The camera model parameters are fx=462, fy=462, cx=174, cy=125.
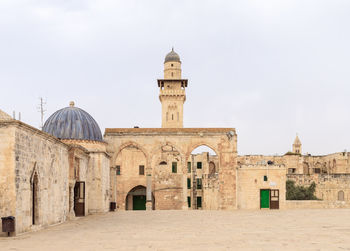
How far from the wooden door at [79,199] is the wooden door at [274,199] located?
15044 millimetres

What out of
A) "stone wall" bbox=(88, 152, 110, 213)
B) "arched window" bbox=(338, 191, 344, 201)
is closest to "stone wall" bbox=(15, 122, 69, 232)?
"stone wall" bbox=(88, 152, 110, 213)

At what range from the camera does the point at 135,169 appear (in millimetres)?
44188

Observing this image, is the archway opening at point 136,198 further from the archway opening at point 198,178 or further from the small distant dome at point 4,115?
the small distant dome at point 4,115

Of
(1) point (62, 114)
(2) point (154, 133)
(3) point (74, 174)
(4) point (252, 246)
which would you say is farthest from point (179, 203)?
(4) point (252, 246)

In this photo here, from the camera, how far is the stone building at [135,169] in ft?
46.4

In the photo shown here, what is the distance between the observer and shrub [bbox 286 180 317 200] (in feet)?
173

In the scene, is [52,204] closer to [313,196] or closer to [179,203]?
[179,203]

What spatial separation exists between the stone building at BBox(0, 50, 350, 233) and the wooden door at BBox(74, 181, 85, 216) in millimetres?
49

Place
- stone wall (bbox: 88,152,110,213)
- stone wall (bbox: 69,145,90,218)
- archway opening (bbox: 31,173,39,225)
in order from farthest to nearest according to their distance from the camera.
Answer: stone wall (bbox: 88,152,110,213) < stone wall (bbox: 69,145,90,218) < archway opening (bbox: 31,173,39,225)

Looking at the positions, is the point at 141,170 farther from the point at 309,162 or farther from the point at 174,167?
the point at 309,162

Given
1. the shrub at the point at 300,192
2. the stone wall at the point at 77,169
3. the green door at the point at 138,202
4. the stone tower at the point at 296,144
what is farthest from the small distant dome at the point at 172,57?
the stone wall at the point at 77,169

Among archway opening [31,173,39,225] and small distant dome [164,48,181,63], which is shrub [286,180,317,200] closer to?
small distant dome [164,48,181,63]

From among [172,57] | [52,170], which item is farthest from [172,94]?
[52,170]

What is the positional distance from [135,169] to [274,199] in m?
15.8
